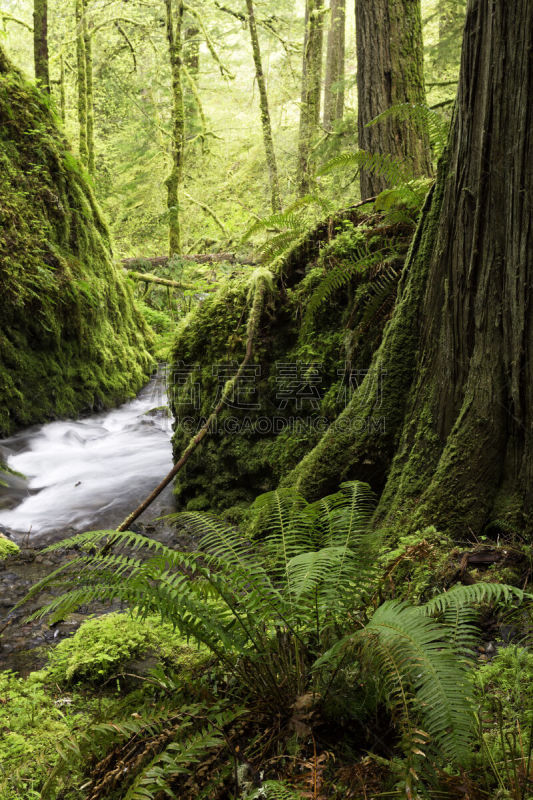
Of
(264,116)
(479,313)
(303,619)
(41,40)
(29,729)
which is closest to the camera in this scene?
(303,619)

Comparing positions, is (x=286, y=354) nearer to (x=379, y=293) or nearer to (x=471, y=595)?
(x=379, y=293)

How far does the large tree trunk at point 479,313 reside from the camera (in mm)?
2496

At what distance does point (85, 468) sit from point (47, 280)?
2.85 m

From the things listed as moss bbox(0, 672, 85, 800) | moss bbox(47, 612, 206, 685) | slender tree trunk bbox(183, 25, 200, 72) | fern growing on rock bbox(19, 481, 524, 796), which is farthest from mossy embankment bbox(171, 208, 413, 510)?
slender tree trunk bbox(183, 25, 200, 72)

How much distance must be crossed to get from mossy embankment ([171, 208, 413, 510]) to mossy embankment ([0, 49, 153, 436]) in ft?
8.29

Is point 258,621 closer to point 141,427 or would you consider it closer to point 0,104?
point 141,427

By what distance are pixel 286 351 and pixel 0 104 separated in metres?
6.29

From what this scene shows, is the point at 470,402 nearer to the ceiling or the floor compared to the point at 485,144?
nearer to the floor

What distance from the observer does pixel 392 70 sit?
18.3 ft

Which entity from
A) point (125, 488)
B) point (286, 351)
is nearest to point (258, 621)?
point (286, 351)

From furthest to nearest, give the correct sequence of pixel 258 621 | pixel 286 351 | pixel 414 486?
pixel 286 351 < pixel 414 486 < pixel 258 621

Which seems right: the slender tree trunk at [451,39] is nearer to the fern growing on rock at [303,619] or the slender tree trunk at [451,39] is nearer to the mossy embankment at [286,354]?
the mossy embankment at [286,354]

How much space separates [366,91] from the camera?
5711 millimetres

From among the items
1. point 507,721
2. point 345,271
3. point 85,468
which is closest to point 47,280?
point 85,468
